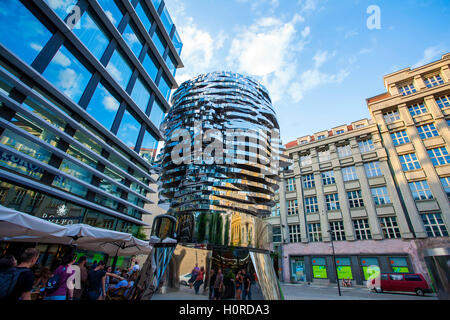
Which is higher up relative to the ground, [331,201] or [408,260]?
[331,201]

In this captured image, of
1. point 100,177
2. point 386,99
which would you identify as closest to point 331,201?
point 386,99

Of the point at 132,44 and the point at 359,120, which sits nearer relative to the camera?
the point at 132,44

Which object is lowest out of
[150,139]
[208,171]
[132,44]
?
[208,171]

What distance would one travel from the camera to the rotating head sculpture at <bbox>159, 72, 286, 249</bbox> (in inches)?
71.7

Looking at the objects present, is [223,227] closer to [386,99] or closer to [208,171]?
[208,171]

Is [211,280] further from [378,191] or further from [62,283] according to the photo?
[378,191]

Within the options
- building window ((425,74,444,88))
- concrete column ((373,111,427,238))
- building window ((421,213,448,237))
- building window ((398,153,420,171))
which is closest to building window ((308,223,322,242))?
concrete column ((373,111,427,238))

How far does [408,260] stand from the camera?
22.0m

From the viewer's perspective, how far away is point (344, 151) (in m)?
31.7

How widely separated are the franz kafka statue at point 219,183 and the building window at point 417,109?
3578 centimetres

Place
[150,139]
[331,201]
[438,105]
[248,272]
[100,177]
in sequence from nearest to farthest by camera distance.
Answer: [248,272], [100,177], [150,139], [438,105], [331,201]

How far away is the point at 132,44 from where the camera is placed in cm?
1808

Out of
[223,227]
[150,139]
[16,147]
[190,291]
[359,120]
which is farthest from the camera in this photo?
[359,120]

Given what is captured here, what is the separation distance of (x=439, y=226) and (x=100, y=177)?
33.8 meters
